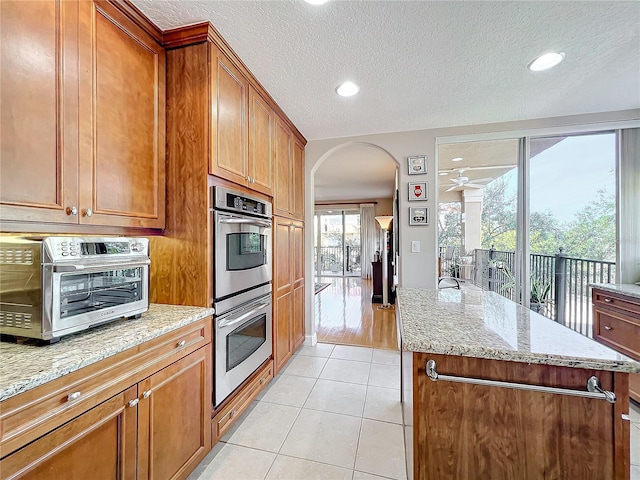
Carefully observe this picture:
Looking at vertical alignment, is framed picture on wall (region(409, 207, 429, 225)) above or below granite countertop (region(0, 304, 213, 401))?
above

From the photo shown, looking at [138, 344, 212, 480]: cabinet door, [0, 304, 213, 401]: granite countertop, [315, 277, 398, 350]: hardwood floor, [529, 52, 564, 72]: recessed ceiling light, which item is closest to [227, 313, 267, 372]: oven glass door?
[138, 344, 212, 480]: cabinet door

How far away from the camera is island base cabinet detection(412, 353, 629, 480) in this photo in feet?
2.98

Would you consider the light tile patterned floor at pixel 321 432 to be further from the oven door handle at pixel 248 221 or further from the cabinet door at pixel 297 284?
the oven door handle at pixel 248 221

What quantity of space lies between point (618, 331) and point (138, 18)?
384 centimetres

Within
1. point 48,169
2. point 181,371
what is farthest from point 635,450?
point 48,169

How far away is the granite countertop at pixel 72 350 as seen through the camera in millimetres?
771

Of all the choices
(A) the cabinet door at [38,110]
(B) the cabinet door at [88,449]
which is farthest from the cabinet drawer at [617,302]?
(A) the cabinet door at [38,110]

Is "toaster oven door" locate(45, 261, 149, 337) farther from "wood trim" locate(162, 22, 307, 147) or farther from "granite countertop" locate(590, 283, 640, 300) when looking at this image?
"granite countertop" locate(590, 283, 640, 300)

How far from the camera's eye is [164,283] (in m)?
1.62

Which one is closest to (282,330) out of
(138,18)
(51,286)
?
(51,286)

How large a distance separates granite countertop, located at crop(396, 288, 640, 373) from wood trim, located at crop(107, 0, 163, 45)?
6.69ft

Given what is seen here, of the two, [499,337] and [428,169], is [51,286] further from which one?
[428,169]

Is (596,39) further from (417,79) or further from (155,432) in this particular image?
(155,432)

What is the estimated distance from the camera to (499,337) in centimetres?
106
